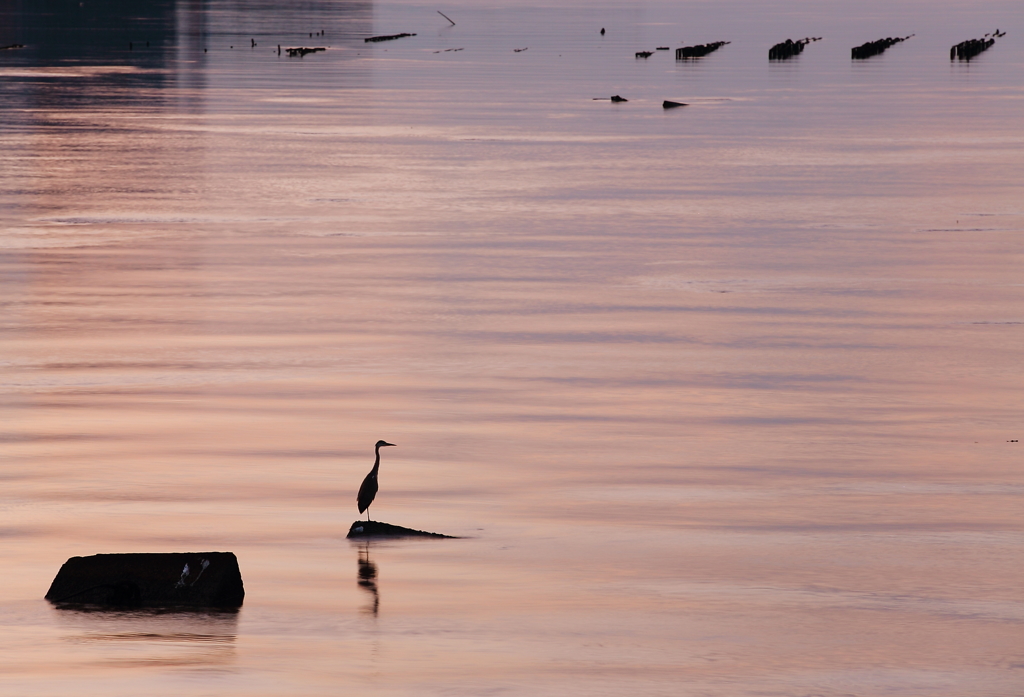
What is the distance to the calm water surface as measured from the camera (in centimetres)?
1066

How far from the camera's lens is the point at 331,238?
95.1 ft

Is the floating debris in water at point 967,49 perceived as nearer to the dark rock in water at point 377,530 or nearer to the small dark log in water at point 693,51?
the small dark log in water at point 693,51

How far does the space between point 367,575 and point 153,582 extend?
1468 millimetres

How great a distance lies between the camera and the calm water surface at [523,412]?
1066cm

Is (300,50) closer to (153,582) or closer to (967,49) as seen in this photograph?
(967,49)

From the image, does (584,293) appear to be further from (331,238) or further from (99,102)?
(99,102)

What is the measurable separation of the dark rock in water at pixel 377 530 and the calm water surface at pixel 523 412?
196 millimetres

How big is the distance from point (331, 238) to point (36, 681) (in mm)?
19526

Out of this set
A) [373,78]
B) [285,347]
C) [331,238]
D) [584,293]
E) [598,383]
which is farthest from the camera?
[373,78]

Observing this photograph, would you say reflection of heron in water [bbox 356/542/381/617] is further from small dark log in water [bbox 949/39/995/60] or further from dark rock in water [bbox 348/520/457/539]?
small dark log in water [bbox 949/39/995/60]

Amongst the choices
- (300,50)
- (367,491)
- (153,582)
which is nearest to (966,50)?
(300,50)

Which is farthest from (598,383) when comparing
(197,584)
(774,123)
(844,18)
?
(844,18)

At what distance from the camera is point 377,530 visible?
1265cm

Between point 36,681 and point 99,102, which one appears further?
point 99,102
